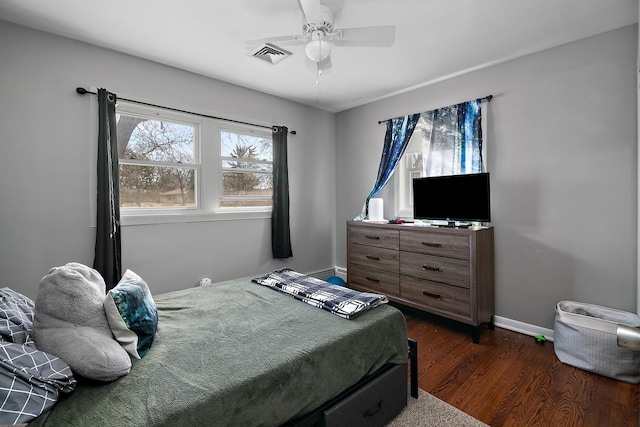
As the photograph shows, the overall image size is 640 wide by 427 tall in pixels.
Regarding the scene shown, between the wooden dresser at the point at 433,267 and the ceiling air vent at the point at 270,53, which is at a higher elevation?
the ceiling air vent at the point at 270,53

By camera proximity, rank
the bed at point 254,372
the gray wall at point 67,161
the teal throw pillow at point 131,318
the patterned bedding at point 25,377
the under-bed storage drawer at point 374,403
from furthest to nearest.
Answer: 1. the gray wall at point 67,161
2. the under-bed storage drawer at point 374,403
3. the teal throw pillow at point 131,318
4. the bed at point 254,372
5. the patterned bedding at point 25,377

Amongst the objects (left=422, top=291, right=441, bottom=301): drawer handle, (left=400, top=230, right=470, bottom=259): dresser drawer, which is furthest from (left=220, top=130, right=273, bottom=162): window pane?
(left=422, top=291, right=441, bottom=301): drawer handle

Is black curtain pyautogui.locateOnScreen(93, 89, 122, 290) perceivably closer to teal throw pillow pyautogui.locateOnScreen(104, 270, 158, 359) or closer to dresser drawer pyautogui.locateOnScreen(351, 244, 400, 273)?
teal throw pillow pyautogui.locateOnScreen(104, 270, 158, 359)

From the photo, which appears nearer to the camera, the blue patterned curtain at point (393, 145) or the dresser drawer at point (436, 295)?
the dresser drawer at point (436, 295)

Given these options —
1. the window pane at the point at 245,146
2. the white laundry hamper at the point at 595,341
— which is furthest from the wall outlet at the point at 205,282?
the white laundry hamper at the point at 595,341

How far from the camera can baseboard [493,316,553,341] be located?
8.84ft

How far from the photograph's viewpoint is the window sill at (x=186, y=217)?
113 inches

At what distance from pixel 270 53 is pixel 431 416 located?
290 cm

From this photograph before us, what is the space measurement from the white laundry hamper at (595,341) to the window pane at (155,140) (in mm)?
3712

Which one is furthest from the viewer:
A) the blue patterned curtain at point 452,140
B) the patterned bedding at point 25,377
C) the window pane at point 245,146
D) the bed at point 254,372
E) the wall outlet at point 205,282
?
the window pane at point 245,146

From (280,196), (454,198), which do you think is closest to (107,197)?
(280,196)

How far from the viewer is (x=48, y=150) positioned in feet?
8.08

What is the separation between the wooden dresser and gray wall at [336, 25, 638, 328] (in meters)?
0.31

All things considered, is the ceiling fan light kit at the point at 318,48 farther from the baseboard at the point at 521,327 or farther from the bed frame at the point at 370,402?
the baseboard at the point at 521,327
